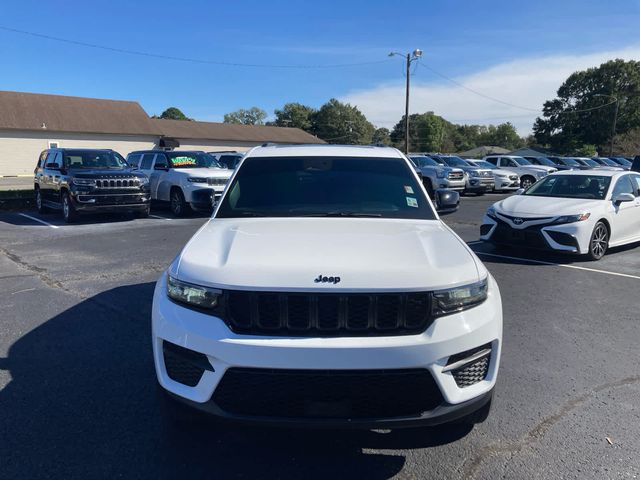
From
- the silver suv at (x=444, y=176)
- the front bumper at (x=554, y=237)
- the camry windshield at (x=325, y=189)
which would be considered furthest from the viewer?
the silver suv at (x=444, y=176)

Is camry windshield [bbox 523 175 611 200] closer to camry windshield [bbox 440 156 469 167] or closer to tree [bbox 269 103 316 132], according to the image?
camry windshield [bbox 440 156 469 167]

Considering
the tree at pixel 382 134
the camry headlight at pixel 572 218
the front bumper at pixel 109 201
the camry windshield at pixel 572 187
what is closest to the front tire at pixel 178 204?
the front bumper at pixel 109 201

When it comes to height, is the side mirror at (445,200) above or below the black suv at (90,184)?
above

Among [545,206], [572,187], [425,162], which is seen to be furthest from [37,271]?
[425,162]

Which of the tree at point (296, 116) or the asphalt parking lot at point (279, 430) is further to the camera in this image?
the tree at point (296, 116)

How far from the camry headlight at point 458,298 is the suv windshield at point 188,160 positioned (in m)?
13.6

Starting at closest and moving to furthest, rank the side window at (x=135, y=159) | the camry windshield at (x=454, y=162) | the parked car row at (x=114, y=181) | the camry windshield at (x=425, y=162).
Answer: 1. the parked car row at (x=114, y=181)
2. the side window at (x=135, y=159)
3. the camry windshield at (x=425, y=162)
4. the camry windshield at (x=454, y=162)

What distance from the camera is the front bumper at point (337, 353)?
244cm

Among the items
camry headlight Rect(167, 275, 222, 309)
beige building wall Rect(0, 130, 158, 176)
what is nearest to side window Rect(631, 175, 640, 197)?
camry headlight Rect(167, 275, 222, 309)

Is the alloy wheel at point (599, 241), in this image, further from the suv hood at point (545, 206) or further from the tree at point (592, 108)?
the tree at point (592, 108)

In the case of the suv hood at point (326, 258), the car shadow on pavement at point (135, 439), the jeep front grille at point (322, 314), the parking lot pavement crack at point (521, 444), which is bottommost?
the parking lot pavement crack at point (521, 444)

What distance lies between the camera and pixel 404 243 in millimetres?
3123

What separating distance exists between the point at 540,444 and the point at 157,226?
1092cm

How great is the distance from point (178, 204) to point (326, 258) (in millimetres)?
12570
